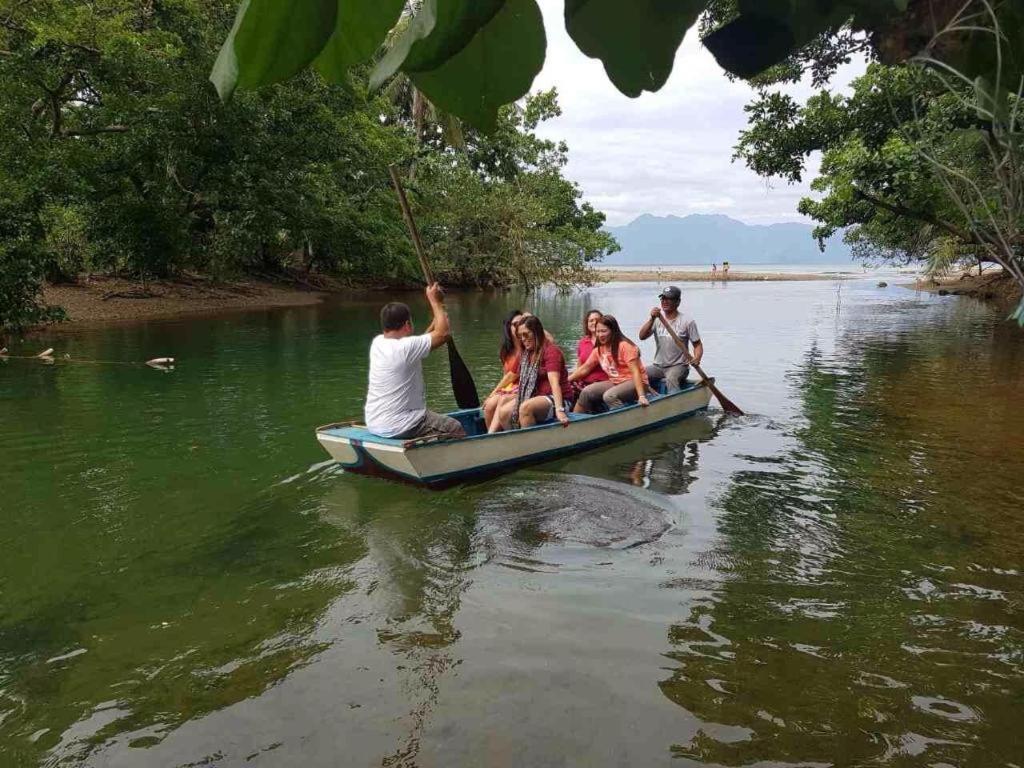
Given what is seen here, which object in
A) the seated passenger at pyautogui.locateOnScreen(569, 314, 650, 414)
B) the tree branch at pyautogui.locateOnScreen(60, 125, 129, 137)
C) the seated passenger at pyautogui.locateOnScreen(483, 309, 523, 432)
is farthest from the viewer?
the tree branch at pyautogui.locateOnScreen(60, 125, 129, 137)

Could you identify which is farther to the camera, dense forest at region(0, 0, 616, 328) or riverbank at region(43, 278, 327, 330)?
riverbank at region(43, 278, 327, 330)

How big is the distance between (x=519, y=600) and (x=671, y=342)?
636cm

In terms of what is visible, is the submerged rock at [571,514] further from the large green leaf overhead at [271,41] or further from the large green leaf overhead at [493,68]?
the large green leaf overhead at [271,41]

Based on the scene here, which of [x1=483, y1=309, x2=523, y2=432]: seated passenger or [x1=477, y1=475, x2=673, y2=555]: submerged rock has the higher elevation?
[x1=483, y1=309, x2=523, y2=432]: seated passenger

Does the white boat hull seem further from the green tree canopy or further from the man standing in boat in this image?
the green tree canopy

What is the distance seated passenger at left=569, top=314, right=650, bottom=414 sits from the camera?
9.12 meters

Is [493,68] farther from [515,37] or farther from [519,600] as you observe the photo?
[519,600]

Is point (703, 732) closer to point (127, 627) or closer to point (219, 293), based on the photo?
point (127, 627)

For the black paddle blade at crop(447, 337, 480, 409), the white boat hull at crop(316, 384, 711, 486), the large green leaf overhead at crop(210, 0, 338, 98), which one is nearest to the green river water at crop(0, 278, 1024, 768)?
the white boat hull at crop(316, 384, 711, 486)

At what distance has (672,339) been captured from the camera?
1030cm

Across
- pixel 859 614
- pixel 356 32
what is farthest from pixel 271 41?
pixel 859 614

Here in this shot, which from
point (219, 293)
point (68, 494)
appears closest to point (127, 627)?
point (68, 494)

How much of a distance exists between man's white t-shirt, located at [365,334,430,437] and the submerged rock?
1.02 metres

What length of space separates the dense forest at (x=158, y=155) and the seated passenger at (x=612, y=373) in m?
2.84
